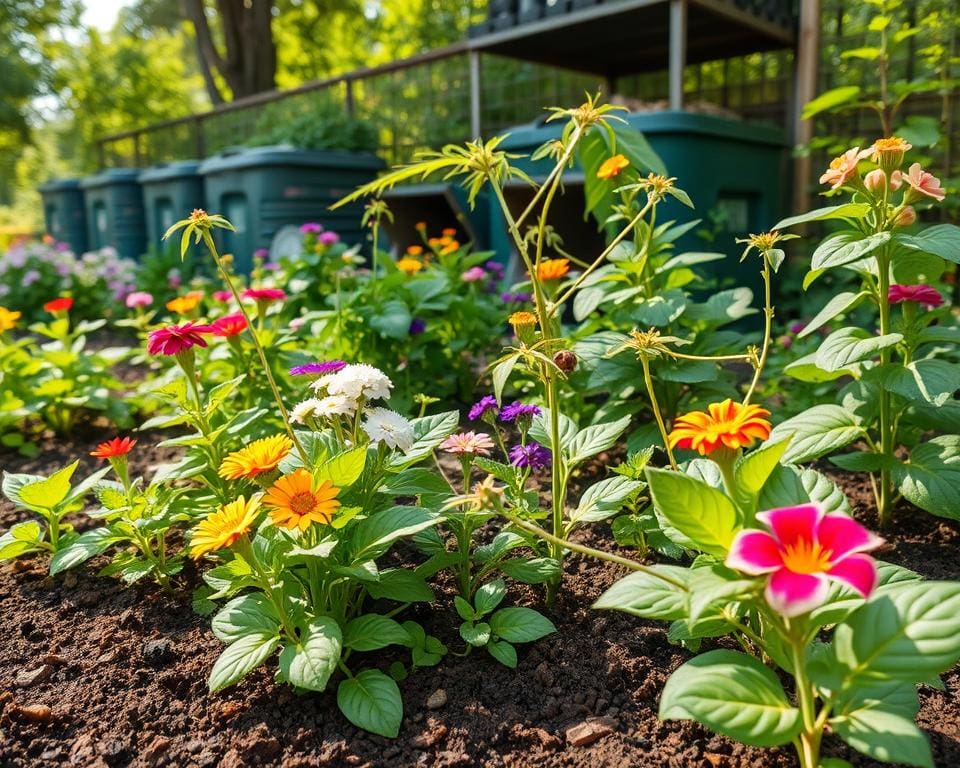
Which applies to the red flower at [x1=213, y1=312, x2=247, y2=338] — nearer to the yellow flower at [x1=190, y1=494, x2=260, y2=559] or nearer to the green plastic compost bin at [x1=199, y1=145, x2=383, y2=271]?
the yellow flower at [x1=190, y1=494, x2=260, y2=559]

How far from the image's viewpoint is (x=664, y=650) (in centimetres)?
129

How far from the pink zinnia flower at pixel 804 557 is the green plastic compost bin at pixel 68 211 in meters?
9.21

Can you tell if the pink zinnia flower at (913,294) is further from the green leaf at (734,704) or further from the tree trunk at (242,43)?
the tree trunk at (242,43)

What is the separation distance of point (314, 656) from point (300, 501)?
0.22 meters

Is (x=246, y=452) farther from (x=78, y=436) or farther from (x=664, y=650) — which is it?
(x=78, y=436)

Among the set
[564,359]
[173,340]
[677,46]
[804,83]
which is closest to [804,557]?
[564,359]

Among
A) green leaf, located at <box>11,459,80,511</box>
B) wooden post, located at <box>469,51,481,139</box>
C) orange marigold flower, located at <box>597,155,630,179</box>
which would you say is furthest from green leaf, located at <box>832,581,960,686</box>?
wooden post, located at <box>469,51,481,139</box>

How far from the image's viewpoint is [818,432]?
59.1 inches

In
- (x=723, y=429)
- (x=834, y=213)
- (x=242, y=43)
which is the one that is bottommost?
(x=723, y=429)

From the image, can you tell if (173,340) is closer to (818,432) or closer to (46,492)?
(46,492)

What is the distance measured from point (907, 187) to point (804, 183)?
2954mm

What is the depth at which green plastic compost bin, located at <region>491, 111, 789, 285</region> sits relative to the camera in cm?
333

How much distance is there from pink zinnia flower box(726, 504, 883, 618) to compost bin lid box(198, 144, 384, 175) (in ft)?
A: 15.7

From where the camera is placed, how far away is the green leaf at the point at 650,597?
93 cm
